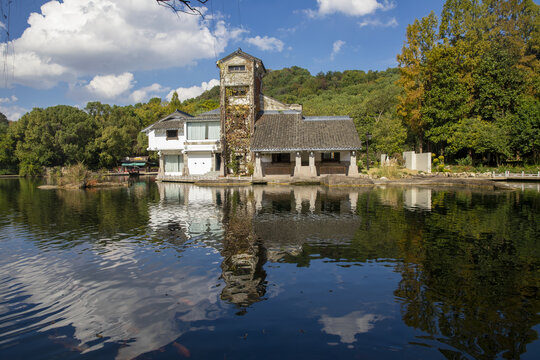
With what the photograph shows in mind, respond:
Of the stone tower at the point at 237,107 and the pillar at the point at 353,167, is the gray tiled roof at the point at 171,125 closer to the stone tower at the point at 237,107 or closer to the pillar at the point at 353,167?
the stone tower at the point at 237,107

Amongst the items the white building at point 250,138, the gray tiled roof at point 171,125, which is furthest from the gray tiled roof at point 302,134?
the gray tiled roof at point 171,125

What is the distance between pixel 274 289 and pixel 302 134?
85.8ft

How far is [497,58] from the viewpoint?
34844 millimetres

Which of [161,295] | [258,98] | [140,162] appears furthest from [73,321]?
[140,162]

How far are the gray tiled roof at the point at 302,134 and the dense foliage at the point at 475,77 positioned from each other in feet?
35.5

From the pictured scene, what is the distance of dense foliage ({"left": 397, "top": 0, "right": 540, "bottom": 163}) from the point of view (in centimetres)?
3347

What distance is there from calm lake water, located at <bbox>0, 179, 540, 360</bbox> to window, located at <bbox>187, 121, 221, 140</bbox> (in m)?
23.9

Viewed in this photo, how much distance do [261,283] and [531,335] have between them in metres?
4.34

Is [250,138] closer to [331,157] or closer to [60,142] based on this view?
[331,157]

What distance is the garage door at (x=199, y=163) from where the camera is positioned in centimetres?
3666

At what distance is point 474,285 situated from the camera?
6.39 meters

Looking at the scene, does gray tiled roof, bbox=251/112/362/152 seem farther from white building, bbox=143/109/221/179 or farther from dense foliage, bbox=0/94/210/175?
dense foliage, bbox=0/94/210/175

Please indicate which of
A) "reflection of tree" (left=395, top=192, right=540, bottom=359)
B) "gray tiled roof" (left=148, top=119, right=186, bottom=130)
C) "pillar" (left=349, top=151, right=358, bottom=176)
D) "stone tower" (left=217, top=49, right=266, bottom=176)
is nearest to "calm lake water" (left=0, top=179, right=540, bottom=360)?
"reflection of tree" (left=395, top=192, right=540, bottom=359)

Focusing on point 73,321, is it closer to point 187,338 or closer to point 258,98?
point 187,338
